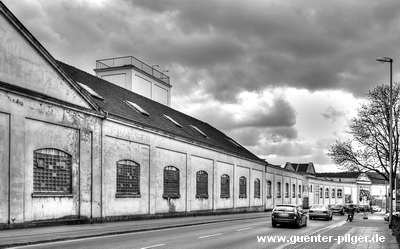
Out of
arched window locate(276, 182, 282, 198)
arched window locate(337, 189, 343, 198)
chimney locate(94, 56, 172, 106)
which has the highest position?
chimney locate(94, 56, 172, 106)

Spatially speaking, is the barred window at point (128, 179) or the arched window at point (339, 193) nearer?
the barred window at point (128, 179)

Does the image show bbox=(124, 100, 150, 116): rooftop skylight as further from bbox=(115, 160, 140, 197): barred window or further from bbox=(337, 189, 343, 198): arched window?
bbox=(337, 189, 343, 198): arched window

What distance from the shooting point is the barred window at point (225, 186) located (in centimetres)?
4528

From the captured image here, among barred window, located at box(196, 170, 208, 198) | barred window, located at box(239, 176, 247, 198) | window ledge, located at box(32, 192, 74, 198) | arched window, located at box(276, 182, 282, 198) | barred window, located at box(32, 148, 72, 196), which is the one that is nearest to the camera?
window ledge, located at box(32, 192, 74, 198)

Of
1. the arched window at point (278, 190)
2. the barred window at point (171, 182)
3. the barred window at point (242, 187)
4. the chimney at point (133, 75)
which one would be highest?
the chimney at point (133, 75)

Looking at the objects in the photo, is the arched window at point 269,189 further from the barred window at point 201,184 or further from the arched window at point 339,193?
the arched window at point 339,193

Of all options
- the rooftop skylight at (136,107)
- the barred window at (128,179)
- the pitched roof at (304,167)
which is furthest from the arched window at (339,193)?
the barred window at (128,179)

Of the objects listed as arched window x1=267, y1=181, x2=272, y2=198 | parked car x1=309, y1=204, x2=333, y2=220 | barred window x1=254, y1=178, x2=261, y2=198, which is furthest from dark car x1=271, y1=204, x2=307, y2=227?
arched window x1=267, y1=181, x2=272, y2=198

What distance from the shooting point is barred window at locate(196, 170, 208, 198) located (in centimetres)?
3956

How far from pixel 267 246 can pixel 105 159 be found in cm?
1340

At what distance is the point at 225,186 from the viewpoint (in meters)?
46.1

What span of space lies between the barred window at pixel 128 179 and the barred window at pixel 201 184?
410 inches

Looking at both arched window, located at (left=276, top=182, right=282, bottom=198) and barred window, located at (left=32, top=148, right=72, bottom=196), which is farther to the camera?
arched window, located at (left=276, top=182, right=282, bottom=198)

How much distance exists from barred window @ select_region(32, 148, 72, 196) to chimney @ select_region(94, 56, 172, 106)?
20102 mm
